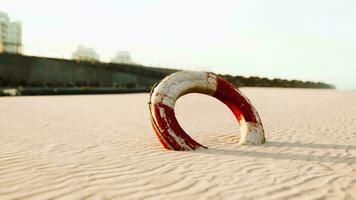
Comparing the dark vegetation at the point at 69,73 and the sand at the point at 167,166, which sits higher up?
the dark vegetation at the point at 69,73

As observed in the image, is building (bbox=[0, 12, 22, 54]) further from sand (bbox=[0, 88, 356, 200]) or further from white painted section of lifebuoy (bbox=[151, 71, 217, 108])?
white painted section of lifebuoy (bbox=[151, 71, 217, 108])

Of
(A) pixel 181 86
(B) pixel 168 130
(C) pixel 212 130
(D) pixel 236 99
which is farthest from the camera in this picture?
(C) pixel 212 130

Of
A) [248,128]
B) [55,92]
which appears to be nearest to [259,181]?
[248,128]

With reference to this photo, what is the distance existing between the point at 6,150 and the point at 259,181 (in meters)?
4.30

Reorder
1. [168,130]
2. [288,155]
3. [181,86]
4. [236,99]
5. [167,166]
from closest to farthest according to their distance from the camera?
[167,166] < [288,155] < [168,130] < [181,86] < [236,99]

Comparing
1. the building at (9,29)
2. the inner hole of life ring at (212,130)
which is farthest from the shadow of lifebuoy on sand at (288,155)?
the building at (9,29)

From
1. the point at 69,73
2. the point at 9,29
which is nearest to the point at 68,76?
the point at 69,73

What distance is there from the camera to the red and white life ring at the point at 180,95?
6883 mm

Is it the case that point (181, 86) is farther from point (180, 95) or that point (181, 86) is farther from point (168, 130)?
point (168, 130)

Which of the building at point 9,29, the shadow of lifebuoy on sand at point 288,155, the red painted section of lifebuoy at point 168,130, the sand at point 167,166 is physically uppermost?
the building at point 9,29

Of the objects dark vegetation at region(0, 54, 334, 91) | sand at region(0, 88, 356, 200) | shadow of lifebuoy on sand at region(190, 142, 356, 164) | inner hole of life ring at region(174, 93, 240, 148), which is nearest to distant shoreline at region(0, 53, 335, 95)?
dark vegetation at region(0, 54, 334, 91)

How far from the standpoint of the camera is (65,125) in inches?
412

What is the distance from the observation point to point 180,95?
7.34m

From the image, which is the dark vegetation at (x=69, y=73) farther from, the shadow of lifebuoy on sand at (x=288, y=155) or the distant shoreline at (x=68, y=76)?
the shadow of lifebuoy on sand at (x=288, y=155)
